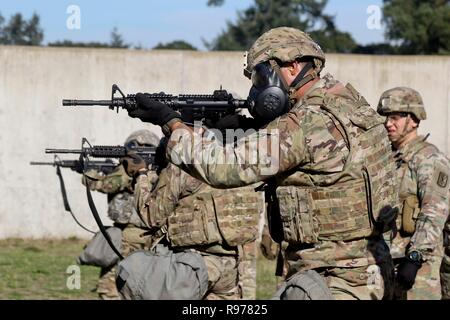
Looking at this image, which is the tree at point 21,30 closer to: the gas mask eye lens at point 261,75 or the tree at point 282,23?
the tree at point 282,23

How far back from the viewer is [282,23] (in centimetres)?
4784

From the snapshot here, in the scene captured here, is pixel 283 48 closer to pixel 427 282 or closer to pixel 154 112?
pixel 154 112

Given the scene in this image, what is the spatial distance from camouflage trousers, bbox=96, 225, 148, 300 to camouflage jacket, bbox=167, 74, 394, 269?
522 cm

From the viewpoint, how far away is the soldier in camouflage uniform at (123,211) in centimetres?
993

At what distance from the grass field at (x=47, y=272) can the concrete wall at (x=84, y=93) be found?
1.35 ft

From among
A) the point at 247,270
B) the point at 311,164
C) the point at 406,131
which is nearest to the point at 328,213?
the point at 311,164

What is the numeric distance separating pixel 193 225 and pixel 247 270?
0.58 metres

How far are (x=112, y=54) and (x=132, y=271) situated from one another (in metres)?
9.53

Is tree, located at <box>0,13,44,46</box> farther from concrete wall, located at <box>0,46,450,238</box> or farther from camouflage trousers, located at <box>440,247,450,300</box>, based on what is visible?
camouflage trousers, located at <box>440,247,450,300</box>

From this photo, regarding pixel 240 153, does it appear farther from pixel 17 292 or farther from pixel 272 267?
pixel 272 267

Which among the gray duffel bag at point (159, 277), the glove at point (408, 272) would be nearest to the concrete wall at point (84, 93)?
the gray duffel bag at point (159, 277)

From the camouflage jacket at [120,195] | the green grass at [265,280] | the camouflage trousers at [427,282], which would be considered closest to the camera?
the camouflage trousers at [427,282]

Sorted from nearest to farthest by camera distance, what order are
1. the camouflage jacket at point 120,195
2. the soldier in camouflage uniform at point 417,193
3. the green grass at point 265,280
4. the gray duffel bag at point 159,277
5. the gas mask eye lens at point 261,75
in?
the gas mask eye lens at point 261,75
the gray duffel bag at point 159,277
the soldier in camouflage uniform at point 417,193
the camouflage jacket at point 120,195
the green grass at point 265,280
